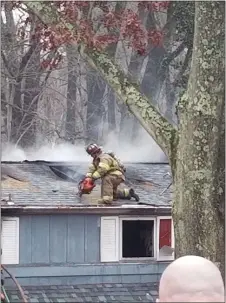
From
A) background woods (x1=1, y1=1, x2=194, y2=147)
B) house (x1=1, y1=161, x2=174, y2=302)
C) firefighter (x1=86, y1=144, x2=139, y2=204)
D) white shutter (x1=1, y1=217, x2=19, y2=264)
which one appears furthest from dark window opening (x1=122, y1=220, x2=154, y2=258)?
background woods (x1=1, y1=1, x2=194, y2=147)

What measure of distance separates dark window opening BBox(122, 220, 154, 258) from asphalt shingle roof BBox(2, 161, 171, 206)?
0.09 metres

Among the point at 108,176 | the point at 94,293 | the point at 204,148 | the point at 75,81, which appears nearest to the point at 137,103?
the point at 204,148

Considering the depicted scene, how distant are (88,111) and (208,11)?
8.48 feet

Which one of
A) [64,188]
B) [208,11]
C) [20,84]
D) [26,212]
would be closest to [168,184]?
[64,188]

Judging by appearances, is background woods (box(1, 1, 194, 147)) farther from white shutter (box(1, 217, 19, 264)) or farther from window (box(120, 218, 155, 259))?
white shutter (box(1, 217, 19, 264))

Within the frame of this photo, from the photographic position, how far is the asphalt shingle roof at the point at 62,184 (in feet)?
8.89

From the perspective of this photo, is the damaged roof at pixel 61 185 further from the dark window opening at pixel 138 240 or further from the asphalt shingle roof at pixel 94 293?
the asphalt shingle roof at pixel 94 293

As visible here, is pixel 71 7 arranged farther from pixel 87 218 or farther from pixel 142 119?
pixel 87 218

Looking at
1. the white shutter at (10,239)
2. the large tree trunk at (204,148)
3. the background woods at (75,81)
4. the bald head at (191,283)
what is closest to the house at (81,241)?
the white shutter at (10,239)

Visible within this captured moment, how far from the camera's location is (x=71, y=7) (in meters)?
2.13

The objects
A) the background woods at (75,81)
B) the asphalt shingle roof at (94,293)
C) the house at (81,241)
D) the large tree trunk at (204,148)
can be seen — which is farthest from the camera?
the background woods at (75,81)

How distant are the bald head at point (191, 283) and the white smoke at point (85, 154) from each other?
2.42 metres

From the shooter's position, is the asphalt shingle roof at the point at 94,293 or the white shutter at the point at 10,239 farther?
the white shutter at the point at 10,239

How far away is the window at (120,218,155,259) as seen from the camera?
272 centimetres
